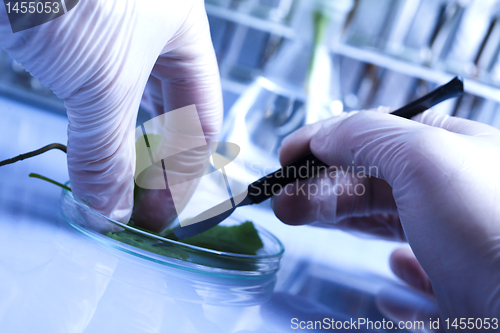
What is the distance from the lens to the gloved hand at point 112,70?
36cm

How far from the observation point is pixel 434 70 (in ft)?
3.95

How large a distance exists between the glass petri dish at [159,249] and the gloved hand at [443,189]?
0.60ft

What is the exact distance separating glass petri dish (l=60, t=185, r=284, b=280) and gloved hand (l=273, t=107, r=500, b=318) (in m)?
0.18

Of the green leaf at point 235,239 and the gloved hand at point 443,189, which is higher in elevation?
the gloved hand at point 443,189

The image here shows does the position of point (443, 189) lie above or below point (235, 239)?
above

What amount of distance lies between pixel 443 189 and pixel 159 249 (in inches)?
12.0

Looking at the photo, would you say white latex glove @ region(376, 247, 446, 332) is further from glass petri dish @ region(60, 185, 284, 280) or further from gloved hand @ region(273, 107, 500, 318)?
glass petri dish @ region(60, 185, 284, 280)

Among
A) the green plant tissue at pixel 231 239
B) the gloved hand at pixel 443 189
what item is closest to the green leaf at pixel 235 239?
the green plant tissue at pixel 231 239

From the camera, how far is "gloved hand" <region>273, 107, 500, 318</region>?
342mm

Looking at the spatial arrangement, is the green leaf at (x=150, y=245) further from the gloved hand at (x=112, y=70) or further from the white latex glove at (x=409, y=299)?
the white latex glove at (x=409, y=299)

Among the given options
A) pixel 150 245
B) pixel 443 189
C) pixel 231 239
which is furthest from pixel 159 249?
pixel 443 189

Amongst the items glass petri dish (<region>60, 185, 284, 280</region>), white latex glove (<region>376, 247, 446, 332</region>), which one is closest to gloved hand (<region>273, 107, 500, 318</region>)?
white latex glove (<region>376, 247, 446, 332</region>)

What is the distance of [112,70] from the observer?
39cm

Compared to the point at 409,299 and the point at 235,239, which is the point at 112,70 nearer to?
the point at 235,239
